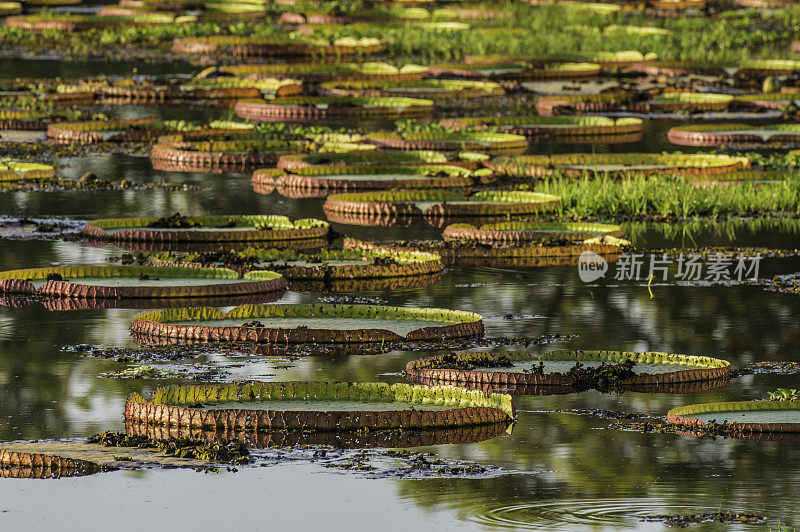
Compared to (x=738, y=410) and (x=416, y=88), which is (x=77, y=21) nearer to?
(x=416, y=88)

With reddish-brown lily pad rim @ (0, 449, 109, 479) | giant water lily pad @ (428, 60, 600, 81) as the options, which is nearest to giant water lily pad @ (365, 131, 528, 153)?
giant water lily pad @ (428, 60, 600, 81)

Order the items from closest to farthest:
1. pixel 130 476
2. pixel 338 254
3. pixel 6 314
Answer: pixel 130 476, pixel 6 314, pixel 338 254

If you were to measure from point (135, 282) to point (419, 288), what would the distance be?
2229 mm

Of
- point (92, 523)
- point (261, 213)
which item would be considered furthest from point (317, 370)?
point (261, 213)

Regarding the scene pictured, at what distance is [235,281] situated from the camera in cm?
1511

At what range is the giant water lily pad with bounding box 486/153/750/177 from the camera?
23.3m

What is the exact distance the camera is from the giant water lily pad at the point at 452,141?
1025 inches

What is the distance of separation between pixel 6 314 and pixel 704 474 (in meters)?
6.38

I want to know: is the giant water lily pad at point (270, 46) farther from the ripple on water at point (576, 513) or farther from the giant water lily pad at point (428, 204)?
the ripple on water at point (576, 513)

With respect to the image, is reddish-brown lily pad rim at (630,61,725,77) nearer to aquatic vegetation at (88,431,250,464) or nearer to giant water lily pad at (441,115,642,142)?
giant water lily pad at (441,115,642,142)

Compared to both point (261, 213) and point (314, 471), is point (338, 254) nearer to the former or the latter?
point (261, 213)

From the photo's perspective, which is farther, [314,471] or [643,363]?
[643,363]

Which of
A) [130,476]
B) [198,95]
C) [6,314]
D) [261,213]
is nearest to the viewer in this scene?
[130,476]

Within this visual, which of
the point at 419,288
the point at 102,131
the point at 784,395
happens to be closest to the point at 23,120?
the point at 102,131
